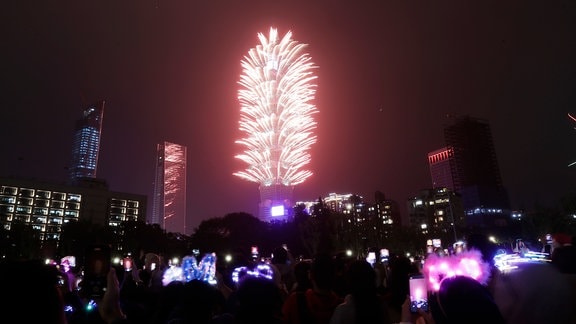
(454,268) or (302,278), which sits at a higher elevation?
(454,268)

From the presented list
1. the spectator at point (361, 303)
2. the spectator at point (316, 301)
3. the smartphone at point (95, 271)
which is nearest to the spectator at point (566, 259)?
the spectator at point (361, 303)

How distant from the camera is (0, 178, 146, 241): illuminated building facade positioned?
116 m

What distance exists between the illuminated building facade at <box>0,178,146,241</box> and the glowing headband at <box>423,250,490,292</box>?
370 ft

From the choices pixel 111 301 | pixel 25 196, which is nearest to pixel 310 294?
pixel 111 301

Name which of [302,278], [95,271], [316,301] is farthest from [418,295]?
[95,271]

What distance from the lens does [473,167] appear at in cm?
19712

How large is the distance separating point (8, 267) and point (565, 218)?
220 ft

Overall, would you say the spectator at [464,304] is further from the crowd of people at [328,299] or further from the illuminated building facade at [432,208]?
the illuminated building facade at [432,208]

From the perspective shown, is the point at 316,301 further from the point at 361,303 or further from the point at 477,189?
the point at 477,189

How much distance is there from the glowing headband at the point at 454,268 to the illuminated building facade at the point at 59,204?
370ft

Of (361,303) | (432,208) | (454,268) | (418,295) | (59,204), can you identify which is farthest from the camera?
(432,208)

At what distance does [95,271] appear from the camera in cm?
590

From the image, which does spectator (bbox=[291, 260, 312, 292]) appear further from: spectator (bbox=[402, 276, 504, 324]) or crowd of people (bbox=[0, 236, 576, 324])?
spectator (bbox=[402, 276, 504, 324])

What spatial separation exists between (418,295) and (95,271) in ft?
15.3
